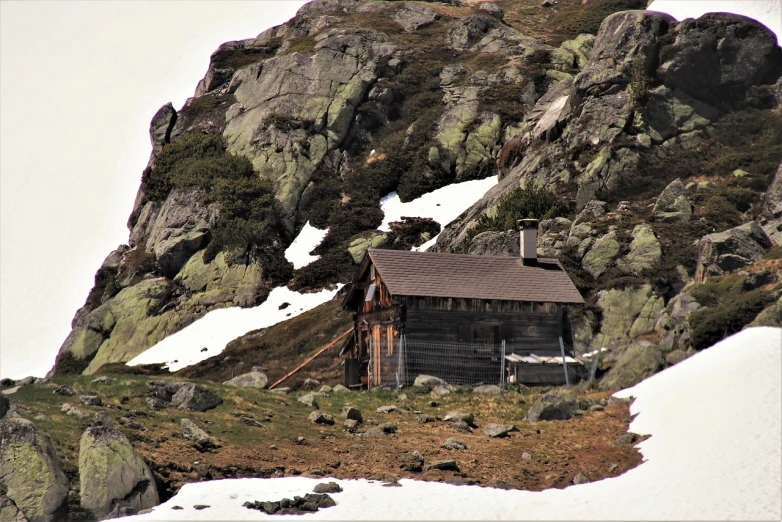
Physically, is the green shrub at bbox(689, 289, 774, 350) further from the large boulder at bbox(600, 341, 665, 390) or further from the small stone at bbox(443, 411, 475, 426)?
the small stone at bbox(443, 411, 475, 426)

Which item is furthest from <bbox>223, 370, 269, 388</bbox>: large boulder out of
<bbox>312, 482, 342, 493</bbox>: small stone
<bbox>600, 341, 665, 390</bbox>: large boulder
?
<bbox>312, 482, 342, 493</bbox>: small stone

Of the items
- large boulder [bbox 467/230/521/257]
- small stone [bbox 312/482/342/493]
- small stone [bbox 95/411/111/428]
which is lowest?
small stone [bbox 312/482/342/493]

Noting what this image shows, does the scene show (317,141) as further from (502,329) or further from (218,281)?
(502,329)

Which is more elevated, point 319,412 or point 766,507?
point 319,412

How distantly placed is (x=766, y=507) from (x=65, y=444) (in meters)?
17.4

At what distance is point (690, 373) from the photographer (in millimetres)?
29609

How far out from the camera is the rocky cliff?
50094 mm

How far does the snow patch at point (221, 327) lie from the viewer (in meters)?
64.2

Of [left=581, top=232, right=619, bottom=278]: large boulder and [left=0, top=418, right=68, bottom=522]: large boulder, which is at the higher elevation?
[left=581, top=232, right=619, bottom=278]: large boulder

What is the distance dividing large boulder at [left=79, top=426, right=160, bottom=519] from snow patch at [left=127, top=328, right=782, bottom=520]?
64 cm

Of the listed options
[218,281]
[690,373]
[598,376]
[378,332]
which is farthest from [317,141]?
[690,373]

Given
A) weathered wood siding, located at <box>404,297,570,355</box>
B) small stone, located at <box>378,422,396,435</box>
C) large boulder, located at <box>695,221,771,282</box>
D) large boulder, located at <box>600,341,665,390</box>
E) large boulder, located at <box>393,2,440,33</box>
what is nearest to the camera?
small stone, located at <box>378,422,396,435</box>

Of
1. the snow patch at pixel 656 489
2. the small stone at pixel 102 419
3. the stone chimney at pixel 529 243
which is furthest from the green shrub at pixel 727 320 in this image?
the small stone at pixel 102 419

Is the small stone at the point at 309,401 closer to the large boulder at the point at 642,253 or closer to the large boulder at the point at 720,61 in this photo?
the large boulder at the point at 642,253
